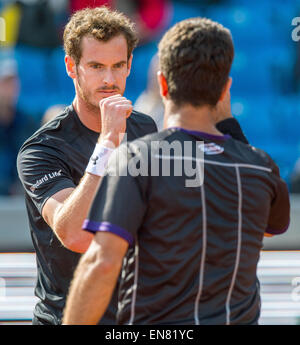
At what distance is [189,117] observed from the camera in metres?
2.22

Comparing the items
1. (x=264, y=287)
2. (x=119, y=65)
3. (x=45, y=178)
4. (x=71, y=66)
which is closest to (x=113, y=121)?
(x=45, y=178)

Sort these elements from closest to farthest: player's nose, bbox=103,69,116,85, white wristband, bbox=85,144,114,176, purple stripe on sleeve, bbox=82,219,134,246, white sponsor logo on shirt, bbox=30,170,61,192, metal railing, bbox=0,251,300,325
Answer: purple stripe on sleeve, bbox=82,219,134,246 < white wristband, bbox=85,144,114,176 < white sponsor logo on shirt, bbox=30,170,61,192 < player's nose, bbox=103,69,116,85 < metal railing, bbox=0,251,300,325

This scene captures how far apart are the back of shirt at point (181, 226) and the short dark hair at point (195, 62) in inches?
4.9

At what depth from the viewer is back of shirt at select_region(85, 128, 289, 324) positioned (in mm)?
2109

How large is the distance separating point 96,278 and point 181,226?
11.8 inches

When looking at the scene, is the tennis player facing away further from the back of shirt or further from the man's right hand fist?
the man's right hand fist

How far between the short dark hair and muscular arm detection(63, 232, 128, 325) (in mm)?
502

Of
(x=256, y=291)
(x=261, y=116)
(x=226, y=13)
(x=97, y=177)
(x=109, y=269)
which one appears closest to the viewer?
(x=109, y=269)

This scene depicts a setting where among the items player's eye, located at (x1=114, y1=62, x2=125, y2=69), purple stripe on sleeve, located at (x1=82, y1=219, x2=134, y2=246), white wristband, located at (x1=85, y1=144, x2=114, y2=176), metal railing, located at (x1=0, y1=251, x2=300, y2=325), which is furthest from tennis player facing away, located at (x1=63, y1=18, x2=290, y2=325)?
metal railing, located at (x1=0, y1=251, x2=300, y2=325)

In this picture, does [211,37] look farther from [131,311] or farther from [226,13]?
[226,13]

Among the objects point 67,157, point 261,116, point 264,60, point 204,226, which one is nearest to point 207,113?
point 204,226

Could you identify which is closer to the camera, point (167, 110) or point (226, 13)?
point (167, 110)
